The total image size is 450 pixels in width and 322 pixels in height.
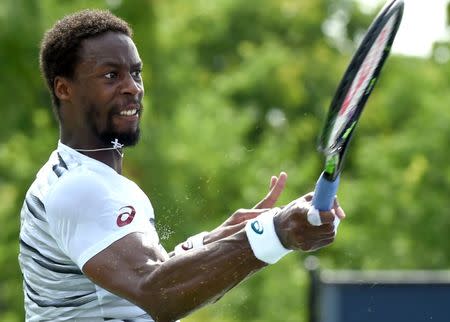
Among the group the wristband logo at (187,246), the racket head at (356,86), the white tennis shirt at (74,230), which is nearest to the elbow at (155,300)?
the white tennis shirt at (74,230)

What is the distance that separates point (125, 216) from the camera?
5062 millimetres

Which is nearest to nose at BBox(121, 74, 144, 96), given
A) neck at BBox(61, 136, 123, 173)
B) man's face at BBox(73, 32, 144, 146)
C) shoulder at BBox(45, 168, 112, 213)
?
man's face at BBox(73, 32, 144, 146)

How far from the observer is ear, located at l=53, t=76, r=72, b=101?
5.52 meters

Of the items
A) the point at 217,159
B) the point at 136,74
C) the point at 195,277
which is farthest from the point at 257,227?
the point at 217,159

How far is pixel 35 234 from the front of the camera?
17.7 ft

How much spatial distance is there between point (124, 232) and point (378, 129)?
2534cm

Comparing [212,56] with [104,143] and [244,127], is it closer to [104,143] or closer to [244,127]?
[244,127]

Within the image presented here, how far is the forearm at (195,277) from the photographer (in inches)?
192

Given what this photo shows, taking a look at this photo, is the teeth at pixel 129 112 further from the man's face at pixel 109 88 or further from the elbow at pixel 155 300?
the elbow at pixel 155 300

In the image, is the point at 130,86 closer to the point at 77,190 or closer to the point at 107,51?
the point at 107,51

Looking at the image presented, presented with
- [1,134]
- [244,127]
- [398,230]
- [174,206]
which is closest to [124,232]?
[174,206]

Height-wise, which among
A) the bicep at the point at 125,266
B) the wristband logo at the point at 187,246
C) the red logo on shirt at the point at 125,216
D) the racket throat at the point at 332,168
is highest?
the racket throat at the point at 332,168

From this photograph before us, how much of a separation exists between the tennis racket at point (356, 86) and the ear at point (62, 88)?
3.84 feet

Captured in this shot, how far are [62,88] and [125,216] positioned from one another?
0.76 metres
